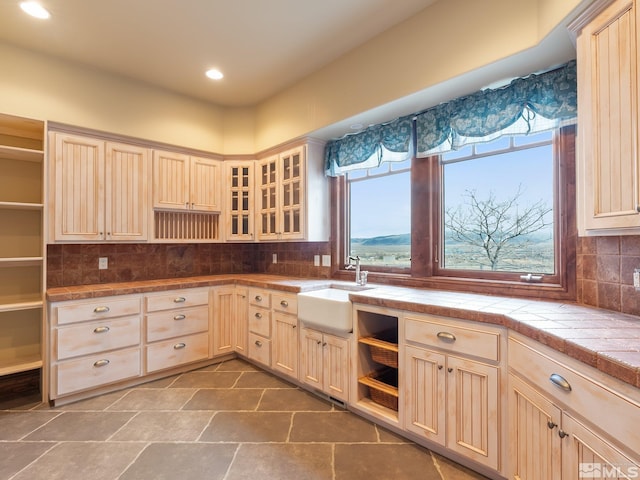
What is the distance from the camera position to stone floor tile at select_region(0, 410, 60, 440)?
2.10m

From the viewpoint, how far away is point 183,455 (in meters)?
1.89

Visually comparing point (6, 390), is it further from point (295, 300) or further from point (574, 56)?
point (574, 56)

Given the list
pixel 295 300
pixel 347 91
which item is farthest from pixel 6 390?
pixel 347 91

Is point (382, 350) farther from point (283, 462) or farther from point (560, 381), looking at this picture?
point (560, 381)

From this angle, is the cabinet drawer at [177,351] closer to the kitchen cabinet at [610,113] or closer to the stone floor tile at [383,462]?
the stone floor tile at [383,462]

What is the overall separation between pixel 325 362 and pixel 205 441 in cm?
96

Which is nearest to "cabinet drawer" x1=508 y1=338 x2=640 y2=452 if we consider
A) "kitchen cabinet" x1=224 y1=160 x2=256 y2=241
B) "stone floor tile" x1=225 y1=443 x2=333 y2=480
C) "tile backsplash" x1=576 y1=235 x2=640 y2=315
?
"tile backsplash" x1=576 y1=235 x2=640 y2=315

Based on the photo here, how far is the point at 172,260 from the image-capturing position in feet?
11.7

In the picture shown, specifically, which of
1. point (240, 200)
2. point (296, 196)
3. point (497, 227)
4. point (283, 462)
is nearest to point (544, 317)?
point (497, 227)

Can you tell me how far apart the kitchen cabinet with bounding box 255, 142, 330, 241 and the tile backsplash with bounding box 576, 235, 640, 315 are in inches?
82.2

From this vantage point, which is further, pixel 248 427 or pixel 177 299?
pixel 177 299

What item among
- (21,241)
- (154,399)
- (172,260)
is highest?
(21,241)

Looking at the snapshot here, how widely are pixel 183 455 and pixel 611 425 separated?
6.83 ft

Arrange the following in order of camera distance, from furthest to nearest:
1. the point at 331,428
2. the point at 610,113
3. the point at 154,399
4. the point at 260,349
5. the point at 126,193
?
the point at 260,349
the point at 126,193
the point at 154,399
the point at 331,428
the point at 610,113
